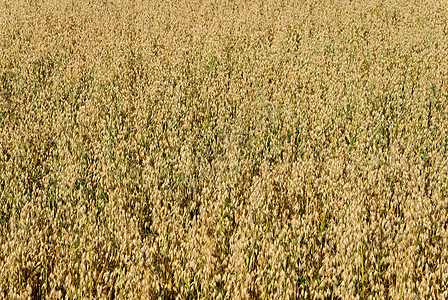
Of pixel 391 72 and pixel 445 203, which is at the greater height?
pixel 391 72

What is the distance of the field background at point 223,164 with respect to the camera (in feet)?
6.85

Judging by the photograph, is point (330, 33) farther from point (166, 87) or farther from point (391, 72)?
point (166, 87)

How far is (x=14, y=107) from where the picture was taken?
13.1 ft

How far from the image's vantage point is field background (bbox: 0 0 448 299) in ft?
6.85

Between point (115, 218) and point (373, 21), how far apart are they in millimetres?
5800

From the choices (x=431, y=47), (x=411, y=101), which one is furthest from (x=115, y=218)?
(x=431, y=47)

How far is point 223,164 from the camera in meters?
3.05

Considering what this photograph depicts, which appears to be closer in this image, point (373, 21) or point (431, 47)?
point (431, 47)

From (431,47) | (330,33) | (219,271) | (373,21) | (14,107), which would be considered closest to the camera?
(219,271)

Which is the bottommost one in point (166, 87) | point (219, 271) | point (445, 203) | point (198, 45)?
point (219, 271)

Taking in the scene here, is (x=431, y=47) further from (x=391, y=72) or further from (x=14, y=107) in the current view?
(x=14, y=107)

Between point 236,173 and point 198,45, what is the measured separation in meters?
3.15

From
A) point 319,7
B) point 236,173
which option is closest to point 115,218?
point 236,173

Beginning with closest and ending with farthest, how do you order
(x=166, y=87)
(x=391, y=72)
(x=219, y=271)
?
(x=219, y=271)
(x=166, y=87)
(x=391, y=72)
